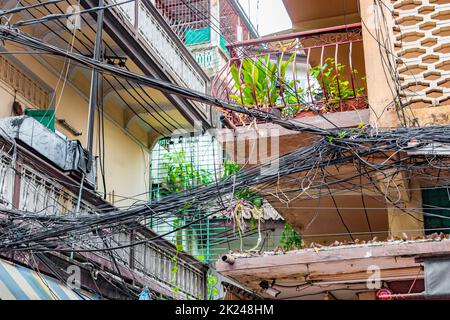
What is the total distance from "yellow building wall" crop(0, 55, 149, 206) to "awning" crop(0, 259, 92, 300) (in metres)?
2.63

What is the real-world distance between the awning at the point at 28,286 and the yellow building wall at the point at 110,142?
103 inches

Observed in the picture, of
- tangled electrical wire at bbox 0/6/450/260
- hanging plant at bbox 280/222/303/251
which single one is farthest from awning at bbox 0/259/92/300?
hanging plant at bbox 280/222/303/251

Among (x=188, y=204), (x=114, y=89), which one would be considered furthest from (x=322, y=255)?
(x=114, y=89)

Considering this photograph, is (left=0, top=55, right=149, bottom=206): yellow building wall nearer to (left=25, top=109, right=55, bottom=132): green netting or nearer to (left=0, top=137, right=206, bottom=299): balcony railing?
(left=25, top=109, right=55, bottom=132): green netting

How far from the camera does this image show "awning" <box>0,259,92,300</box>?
7.61 metres

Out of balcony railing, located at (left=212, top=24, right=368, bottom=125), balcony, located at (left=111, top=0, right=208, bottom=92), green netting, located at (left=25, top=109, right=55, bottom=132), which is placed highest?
balcony, located at (left=111, top=0, right=208, bottom=92)

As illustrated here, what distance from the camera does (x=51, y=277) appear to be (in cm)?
894

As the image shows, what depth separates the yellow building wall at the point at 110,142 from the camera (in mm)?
11406

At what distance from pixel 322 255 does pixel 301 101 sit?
227 cm

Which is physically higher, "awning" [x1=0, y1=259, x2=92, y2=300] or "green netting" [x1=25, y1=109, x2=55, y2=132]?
"green netting" [x1=25, y1=109, x2=55, y2=132]

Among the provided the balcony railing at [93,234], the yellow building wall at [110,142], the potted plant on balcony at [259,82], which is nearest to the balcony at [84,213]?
the balcony railing at [93,234]

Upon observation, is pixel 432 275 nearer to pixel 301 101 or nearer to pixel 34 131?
pixel 301 101

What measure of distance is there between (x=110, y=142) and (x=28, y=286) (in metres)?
5.95

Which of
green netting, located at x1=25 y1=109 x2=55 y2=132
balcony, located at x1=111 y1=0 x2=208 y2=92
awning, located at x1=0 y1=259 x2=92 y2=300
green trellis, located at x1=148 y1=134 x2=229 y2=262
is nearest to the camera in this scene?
awning, located at x1=0 y1=259 x2=92 y2=300
